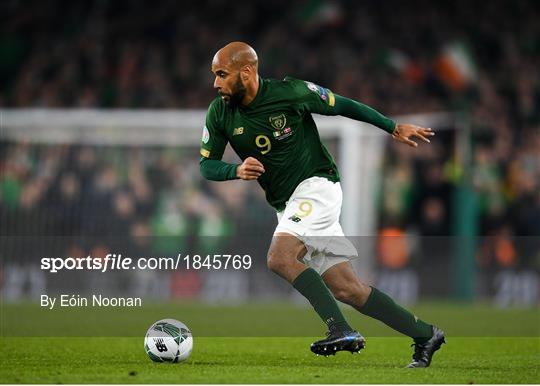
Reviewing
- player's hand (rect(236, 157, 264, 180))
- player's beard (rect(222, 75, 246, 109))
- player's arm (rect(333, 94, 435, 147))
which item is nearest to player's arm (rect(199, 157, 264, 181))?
player's hand (rect(236, 157, 264, 180))

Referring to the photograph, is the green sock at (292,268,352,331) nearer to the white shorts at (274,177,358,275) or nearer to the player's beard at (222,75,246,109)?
the white shorts at (274,177,358,275)

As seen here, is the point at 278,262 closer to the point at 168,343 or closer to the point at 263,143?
the point at 263,143

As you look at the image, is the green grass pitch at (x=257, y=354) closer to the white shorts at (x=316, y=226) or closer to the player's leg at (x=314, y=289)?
the player's leg at (x=314, y=289)

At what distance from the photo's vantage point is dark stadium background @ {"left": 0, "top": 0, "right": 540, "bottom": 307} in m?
17.5

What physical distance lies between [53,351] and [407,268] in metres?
9.29

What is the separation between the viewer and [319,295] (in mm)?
8148

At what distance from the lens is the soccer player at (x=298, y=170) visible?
27.3ft

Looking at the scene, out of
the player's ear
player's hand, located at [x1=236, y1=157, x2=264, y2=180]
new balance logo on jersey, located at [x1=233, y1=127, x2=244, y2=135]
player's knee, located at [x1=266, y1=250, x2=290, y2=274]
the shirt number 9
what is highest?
the player's ear

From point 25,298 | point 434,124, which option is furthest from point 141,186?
point 434,124

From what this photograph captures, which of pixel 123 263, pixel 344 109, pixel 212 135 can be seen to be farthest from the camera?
pixel 123 263

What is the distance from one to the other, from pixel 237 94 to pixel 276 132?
40 centimetres

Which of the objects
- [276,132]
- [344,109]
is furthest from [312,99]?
[276,132]

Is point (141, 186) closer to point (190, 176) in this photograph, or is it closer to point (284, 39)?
point (190, 176)

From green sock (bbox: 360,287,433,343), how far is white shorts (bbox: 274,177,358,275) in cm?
35
